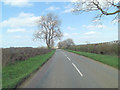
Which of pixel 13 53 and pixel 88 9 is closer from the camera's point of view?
pixel 13 53

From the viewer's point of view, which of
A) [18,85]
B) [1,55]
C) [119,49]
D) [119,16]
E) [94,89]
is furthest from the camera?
[119,49]

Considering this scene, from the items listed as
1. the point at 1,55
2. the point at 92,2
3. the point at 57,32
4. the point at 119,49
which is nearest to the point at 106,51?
the point at 119,49

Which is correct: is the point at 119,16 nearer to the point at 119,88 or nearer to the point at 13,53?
the point at 119,88

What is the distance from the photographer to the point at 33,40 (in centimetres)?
5184

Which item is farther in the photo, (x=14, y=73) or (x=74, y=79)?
(x=14, y=73)

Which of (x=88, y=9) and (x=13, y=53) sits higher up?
(x=88, y=9)

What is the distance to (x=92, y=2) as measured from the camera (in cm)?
1549

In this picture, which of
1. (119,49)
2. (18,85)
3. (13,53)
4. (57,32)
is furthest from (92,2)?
(57,32)

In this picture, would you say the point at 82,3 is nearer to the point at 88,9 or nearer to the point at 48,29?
the point at 88,9

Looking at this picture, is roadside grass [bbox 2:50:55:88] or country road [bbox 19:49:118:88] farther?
roadside grass [bbox 2:50:55:88]

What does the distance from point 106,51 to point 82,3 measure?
358 inches

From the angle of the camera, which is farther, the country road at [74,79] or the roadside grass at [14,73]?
the roadside grass at [14,73]

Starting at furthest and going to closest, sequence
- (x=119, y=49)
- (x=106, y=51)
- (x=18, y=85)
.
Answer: (x=106, y=51) → (x=119, y=49) → (x=18, y=85)

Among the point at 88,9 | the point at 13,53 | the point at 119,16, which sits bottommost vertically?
the point at 13,53
